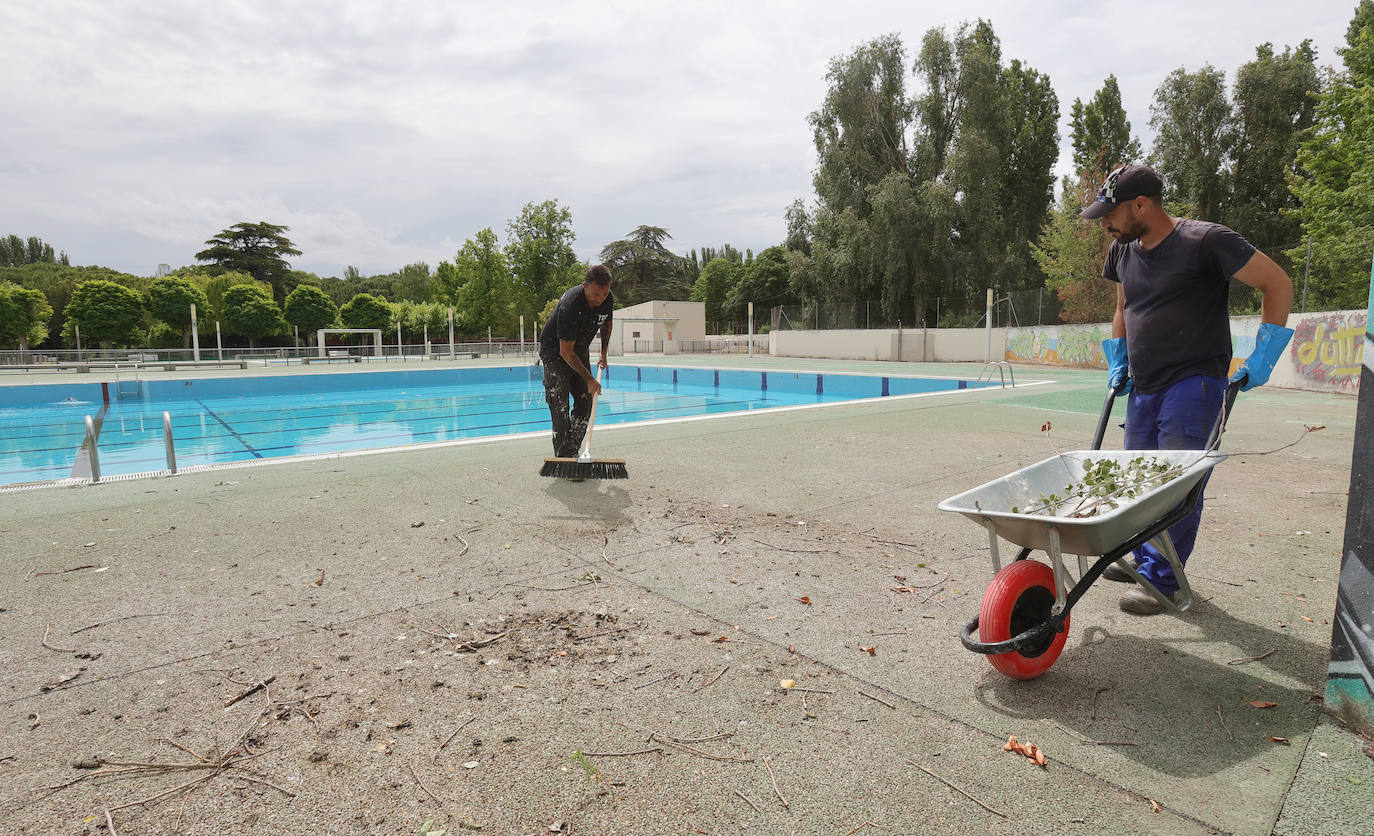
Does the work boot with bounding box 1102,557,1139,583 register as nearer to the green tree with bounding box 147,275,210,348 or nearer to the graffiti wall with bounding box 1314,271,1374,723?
the graffiti wall with bounding box 1314,271,1374,723

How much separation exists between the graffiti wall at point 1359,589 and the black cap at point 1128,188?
0.89 m

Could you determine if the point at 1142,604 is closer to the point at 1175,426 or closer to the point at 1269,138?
the point at 1175,426

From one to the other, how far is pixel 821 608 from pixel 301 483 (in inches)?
152

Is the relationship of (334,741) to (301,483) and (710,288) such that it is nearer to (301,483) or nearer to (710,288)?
(301,483)

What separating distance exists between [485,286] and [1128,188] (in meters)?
55.0

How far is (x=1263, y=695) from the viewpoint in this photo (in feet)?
7.00

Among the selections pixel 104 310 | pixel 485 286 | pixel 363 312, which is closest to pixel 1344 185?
pixel 485 286

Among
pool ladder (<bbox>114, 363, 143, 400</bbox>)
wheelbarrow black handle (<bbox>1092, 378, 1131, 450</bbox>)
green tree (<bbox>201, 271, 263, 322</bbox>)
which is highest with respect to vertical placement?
green tree (<bbox>201, 271, 263, 322</bbox>)

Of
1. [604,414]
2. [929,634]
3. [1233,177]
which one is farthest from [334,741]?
[1233,177]

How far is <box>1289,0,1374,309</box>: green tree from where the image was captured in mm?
17453

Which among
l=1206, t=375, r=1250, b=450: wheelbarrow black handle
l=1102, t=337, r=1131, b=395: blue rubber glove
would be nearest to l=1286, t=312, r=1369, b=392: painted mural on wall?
l=1102, t=337, r=1131, b=395: blue rubber glove

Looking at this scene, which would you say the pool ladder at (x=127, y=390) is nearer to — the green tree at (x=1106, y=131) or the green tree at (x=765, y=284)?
the green tree at (x=1106, y=131)

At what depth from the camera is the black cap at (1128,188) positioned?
105 inches

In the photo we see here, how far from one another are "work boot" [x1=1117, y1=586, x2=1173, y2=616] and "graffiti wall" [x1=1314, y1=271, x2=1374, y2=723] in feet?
2.44
